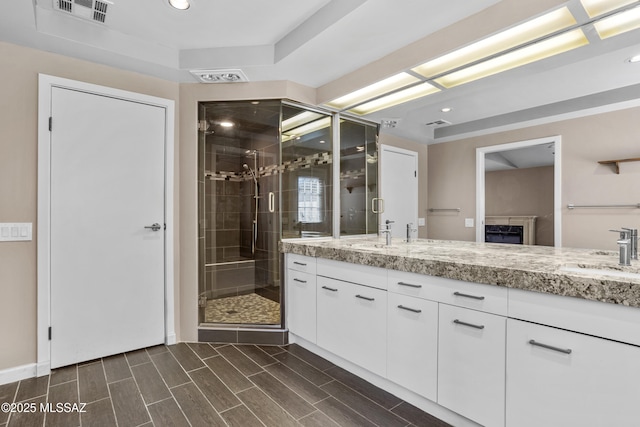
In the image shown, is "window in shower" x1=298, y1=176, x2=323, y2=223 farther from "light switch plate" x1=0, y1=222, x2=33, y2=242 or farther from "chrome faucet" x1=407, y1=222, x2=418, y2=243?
"light switch plate" x1=0, y1=222, x2=33, y2=242

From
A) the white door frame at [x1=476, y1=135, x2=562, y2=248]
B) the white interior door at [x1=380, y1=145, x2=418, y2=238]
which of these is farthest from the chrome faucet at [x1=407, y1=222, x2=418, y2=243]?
the white door frame at [x1=476, y1=135, x2=562, y2=248]

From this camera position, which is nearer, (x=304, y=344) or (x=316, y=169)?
(x=304, y=344)

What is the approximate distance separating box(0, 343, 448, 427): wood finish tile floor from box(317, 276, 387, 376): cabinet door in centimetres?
18

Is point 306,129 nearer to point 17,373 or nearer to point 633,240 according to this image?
point 633,240

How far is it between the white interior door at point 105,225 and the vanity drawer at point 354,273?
1.49 meters

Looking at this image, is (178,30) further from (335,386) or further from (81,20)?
(335,386)

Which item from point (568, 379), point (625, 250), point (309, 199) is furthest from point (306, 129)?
point (568, 379)

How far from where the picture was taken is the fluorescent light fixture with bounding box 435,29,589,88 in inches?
69.7

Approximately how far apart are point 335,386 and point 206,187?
2.06 m

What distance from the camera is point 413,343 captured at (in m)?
1.81

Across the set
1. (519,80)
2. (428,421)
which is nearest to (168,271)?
(428,421)

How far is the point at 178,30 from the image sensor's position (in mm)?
2293

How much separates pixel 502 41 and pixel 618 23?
1.73ft

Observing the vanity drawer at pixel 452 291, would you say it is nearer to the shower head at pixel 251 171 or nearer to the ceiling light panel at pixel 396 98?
the ceiling light panel at pixel 396 98
